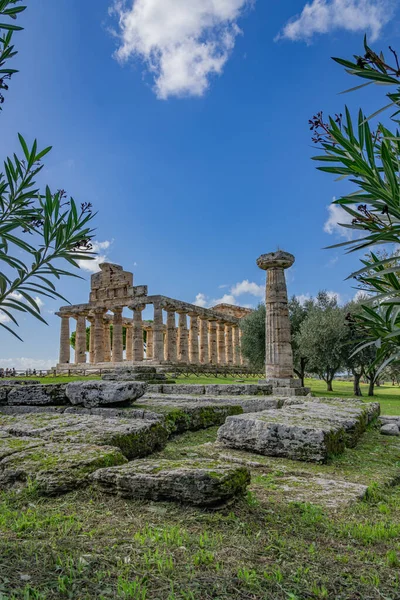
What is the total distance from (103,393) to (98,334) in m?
35.2

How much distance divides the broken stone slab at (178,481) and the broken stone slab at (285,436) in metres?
1.79

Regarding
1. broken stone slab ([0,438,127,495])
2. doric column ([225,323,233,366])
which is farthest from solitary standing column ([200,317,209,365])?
broken stone slab ([0,438,127,495])

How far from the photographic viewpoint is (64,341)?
41.8m

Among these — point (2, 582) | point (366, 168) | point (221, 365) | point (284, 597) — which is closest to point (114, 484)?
point (2, 582)

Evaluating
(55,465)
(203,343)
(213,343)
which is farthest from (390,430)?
(213,343)

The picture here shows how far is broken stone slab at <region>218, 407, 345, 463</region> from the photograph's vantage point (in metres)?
4.84

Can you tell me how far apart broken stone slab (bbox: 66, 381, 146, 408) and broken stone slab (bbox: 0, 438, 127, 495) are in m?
2.99

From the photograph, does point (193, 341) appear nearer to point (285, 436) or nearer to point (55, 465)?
point (285, 436)

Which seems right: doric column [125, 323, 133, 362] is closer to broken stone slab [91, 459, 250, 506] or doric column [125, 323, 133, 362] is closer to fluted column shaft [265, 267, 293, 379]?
fluted column shaft [265, 267, 293, 379]

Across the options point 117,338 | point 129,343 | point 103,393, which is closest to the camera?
point 103,393

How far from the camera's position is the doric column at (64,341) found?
41156 mm

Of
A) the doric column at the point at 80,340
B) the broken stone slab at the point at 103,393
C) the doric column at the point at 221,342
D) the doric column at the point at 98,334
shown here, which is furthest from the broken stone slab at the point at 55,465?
the doric column at the point at 221,342

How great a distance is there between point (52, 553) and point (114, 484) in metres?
1.00

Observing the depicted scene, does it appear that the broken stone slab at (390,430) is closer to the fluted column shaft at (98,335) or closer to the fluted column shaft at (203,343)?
the fluted column shaft at (98,335)
